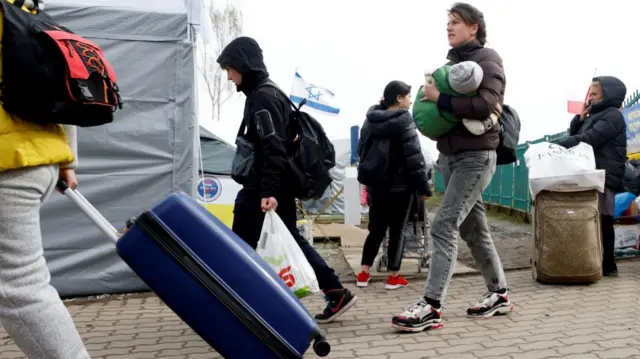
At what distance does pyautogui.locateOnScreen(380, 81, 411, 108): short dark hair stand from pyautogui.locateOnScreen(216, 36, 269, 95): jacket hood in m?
1.86

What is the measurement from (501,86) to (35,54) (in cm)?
276

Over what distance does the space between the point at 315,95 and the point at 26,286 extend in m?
12.0

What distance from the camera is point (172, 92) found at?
545cm

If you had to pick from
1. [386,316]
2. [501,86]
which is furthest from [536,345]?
[501,86]

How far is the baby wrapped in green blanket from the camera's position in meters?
3.67

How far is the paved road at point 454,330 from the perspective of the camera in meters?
3.41

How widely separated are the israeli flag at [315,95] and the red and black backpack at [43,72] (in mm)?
11342

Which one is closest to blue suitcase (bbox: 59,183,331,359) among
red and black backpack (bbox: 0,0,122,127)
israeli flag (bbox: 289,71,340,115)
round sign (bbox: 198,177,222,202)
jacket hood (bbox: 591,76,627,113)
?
red and black backpack (bbox: 0,0,122,127)

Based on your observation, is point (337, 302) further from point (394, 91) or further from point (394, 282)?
point (394, 91)

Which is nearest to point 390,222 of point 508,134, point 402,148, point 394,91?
point 402,148

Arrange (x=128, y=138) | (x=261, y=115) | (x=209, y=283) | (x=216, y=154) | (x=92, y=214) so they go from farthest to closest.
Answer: (x=216, y=154) < (x=128, y=138) < (x=261, y=115) < (x=92, y=214) < (x=209, y=283)

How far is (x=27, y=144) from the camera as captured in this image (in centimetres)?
219

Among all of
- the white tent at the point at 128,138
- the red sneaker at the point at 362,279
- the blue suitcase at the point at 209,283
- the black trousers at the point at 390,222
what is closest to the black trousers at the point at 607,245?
the black trousers at the point at 390,222

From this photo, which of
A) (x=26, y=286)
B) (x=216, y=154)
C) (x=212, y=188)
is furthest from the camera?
(x=216, y=154)
